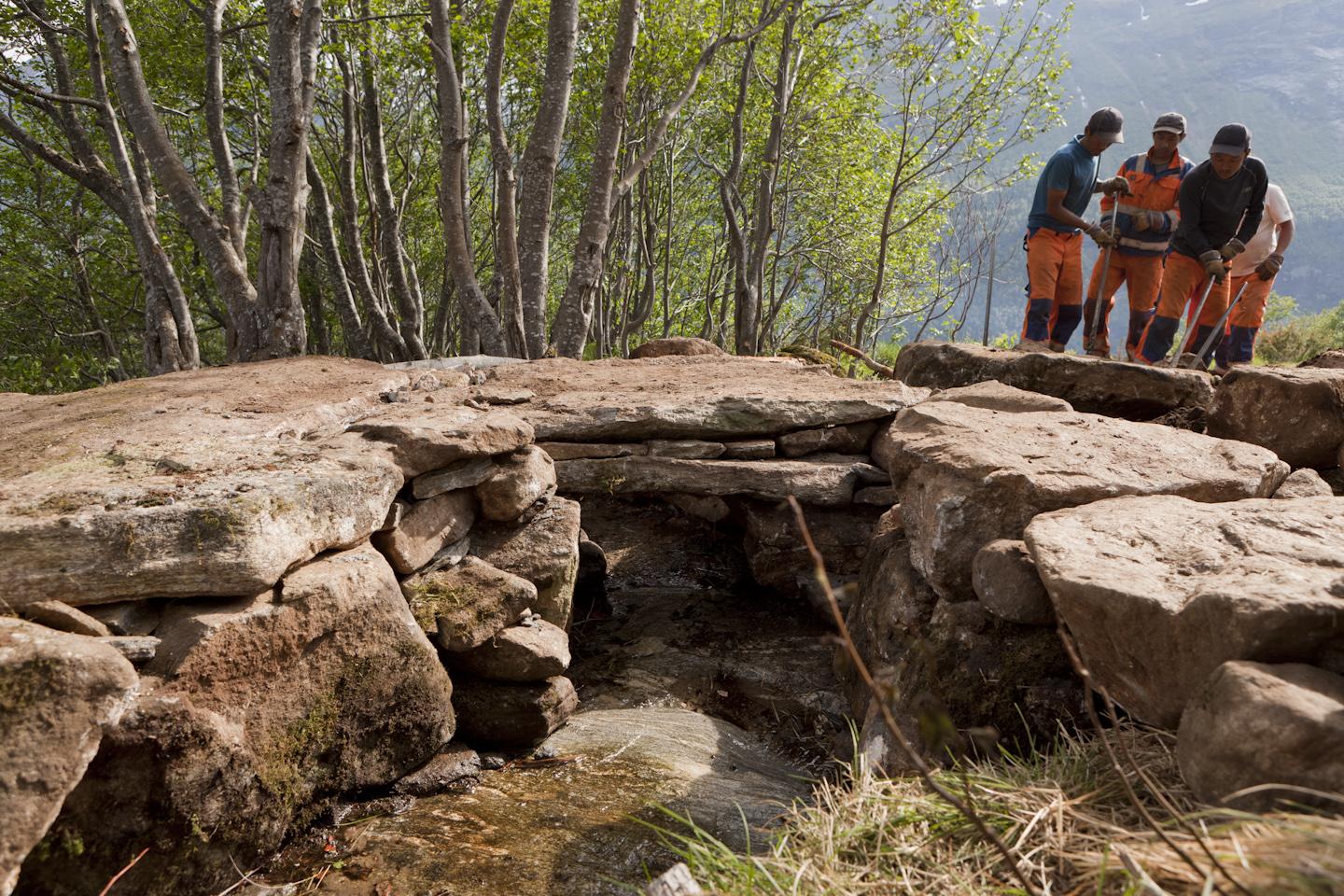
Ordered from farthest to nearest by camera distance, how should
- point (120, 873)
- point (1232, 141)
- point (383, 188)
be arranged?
point (383, 188) → point (1232, 141) → point (120, 873)

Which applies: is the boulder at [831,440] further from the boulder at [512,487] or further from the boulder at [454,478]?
the boulder at [454,478]

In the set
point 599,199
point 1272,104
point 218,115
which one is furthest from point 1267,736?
point 1272,104

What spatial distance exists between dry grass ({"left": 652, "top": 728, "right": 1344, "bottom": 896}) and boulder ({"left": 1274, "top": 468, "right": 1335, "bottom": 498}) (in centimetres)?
246

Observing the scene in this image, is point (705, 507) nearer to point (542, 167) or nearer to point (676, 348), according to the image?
point (676, 348)

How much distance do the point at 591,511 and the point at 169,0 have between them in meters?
12.4

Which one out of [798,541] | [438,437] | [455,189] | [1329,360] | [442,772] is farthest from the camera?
[455,189]

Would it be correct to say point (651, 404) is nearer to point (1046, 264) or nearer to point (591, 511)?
point (591, 511)

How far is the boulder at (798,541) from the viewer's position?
6371 millimetres

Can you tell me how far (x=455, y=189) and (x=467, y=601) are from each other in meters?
6.03

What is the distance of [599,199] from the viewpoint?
9.33 metres

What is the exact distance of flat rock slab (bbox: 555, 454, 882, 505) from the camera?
635cm

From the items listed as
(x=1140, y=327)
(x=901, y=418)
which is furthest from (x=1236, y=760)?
(x=1140, y=327)

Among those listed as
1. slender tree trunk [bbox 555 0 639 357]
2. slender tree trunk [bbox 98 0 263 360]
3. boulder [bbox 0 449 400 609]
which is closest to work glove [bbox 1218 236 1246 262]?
slender tree trunk [bbox 555 0 639 357]

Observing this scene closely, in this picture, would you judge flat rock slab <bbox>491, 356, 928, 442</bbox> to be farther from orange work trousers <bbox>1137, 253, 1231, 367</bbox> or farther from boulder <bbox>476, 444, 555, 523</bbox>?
orange work trousers <bbox>1137, 253, 1231, 367</bbox>
